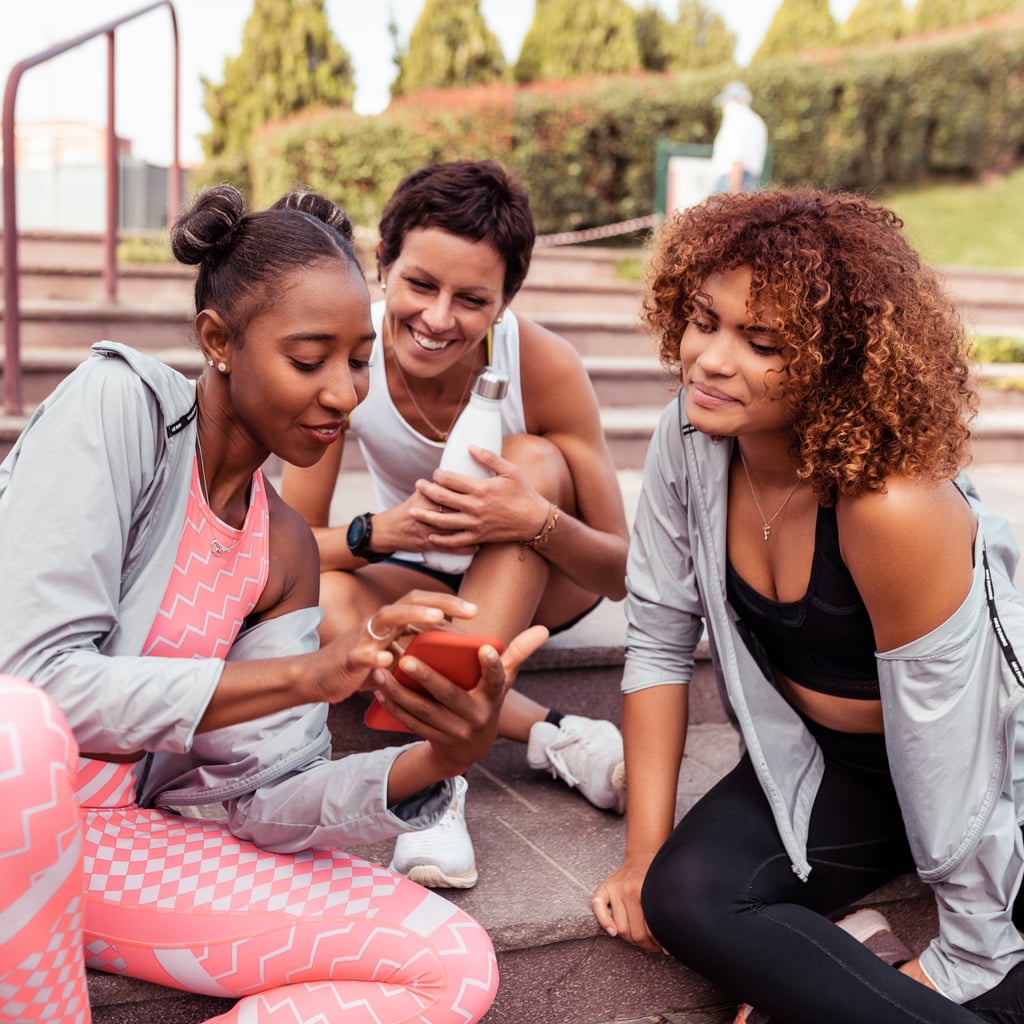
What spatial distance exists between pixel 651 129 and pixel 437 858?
9.51m

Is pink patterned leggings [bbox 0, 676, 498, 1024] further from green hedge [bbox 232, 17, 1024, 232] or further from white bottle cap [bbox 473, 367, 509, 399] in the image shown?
green hedge [bbox 232, 17, 1024, 232]

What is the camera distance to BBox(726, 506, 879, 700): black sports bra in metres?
1.91

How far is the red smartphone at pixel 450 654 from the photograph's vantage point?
139cm

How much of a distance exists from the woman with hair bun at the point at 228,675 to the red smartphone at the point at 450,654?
19mm

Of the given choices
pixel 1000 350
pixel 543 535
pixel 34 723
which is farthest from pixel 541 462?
pixel 1000 350

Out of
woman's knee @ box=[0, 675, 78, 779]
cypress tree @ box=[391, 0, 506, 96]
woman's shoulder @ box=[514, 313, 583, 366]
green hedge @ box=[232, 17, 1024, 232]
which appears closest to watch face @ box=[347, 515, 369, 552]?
woman's shoulder @ box=[514, 313, 583, 366]

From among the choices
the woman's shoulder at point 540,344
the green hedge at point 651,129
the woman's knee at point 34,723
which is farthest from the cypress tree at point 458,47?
the woman's knee at point 34,723

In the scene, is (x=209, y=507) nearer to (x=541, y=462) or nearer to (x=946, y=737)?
(x=541, y=462)

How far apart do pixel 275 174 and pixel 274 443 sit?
8.24m

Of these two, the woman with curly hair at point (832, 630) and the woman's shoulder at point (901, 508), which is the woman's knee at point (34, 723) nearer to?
the woman with curly hair at point (832, 630)

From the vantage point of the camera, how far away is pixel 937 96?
13.0m

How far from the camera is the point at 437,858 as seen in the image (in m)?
1.99

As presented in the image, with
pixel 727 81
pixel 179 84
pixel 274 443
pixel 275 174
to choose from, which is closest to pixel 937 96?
pixel 727 81

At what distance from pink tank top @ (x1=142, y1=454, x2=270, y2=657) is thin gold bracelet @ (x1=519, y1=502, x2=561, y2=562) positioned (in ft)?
2.36
